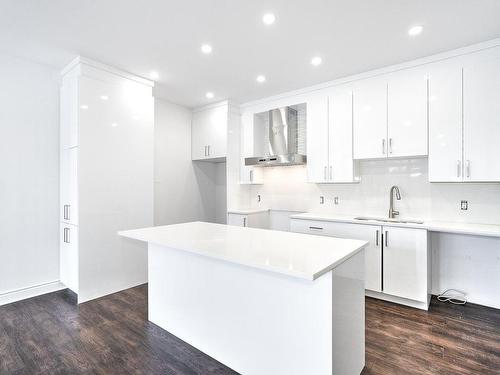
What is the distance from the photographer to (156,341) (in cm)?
229

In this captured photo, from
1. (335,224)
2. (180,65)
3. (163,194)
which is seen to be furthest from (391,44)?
(163,194)

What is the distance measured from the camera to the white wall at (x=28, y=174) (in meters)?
2.99

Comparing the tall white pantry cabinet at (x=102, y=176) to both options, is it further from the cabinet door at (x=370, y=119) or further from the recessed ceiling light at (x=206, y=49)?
the cabinet door at (x=370, y=119)

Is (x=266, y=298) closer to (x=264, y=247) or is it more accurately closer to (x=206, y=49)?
(x=264, y=247)

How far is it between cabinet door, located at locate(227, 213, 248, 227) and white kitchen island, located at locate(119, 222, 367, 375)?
1833 mm

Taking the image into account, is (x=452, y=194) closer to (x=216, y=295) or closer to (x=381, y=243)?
(x=381, y=243)


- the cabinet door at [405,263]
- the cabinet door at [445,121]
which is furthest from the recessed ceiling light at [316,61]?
the cabinet door at [405,263]

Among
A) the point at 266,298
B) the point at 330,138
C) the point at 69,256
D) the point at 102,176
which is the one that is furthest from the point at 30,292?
the point at 330,138

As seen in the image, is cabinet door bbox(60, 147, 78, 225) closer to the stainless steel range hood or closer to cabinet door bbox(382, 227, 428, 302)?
the stainless steel range hood

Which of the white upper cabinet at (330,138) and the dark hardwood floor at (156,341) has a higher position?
the white upper cabinet at (330,138)

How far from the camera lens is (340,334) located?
5.06 ft

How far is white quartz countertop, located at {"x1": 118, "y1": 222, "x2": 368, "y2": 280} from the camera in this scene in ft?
4.64

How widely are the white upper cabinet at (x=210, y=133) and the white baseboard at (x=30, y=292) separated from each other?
2.72 m

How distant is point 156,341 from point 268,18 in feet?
9.47
